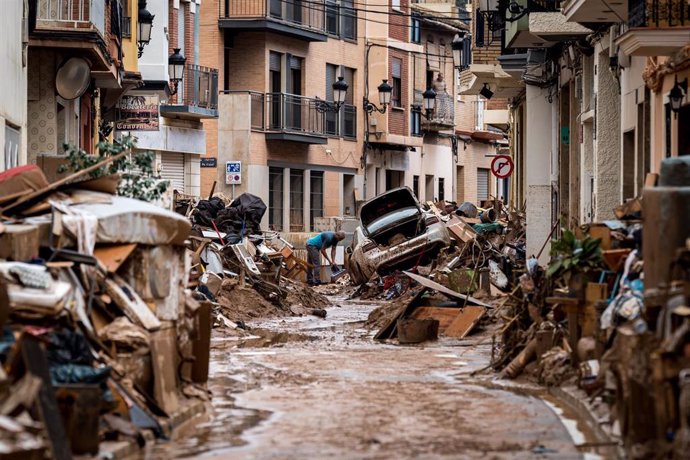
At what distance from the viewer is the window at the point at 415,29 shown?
63.4 m

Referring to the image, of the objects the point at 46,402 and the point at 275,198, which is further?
the point at 275,198

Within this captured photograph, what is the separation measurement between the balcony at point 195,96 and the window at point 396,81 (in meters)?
14.4

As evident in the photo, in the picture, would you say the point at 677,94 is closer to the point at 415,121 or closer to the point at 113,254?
the point at 113,254

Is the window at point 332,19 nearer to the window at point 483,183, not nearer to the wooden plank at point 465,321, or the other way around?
the window at point 483,183

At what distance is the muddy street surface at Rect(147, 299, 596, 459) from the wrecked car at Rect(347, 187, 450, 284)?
15.4 m

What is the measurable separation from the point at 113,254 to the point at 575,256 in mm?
5500

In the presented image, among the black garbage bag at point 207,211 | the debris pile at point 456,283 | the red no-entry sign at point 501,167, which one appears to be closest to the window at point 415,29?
the debris pile at point 456,283

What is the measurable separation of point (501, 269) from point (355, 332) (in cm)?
520

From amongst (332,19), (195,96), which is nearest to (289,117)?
(332,19)

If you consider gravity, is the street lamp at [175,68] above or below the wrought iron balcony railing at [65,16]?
above

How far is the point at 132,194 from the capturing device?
18328 millimetres

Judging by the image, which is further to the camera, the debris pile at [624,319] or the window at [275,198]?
the window at [275,198]

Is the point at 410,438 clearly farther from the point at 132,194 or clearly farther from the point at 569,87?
the point at 569,87

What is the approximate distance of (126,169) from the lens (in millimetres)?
18734
